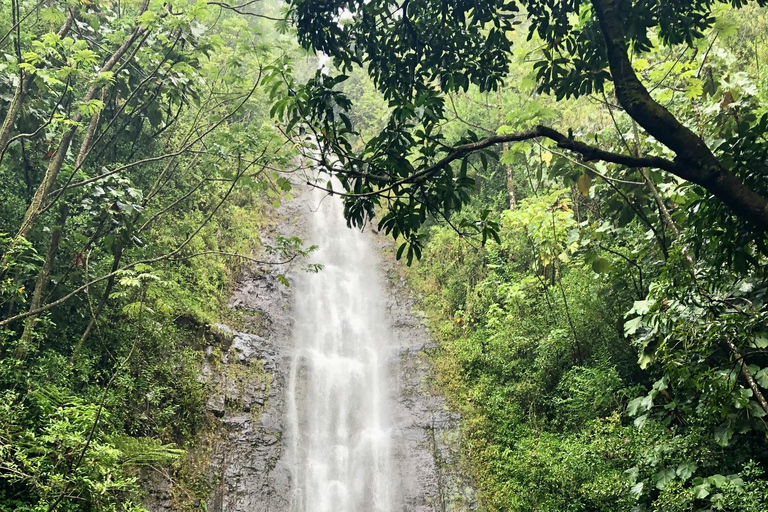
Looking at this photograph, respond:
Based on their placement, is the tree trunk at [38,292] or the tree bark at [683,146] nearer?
the tree bark at [683,146]

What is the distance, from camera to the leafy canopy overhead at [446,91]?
118 inches

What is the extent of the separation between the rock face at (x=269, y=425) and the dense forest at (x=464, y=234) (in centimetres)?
39

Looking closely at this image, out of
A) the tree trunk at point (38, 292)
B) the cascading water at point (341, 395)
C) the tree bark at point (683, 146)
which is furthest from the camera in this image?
the cascading water at point (341, 395)

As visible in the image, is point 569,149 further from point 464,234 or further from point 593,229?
point 593,229

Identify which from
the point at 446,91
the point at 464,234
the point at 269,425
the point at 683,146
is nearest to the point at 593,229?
the point at 446,91

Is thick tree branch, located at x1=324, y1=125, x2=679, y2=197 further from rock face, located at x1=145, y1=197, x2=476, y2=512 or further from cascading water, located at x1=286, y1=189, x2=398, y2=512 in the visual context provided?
cascading water, located at x1=286, y1=189, x2=398, y2=512

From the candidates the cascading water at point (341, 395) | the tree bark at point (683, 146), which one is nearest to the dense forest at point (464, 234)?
the tree bark at point (683, 146)

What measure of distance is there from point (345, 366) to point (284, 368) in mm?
1662

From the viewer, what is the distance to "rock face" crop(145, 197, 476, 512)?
8.97 metres

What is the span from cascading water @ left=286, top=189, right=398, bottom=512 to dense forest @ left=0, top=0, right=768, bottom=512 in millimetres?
1773

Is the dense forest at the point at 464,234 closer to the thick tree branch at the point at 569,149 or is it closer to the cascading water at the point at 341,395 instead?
the thick tree branch at the point at 569,149

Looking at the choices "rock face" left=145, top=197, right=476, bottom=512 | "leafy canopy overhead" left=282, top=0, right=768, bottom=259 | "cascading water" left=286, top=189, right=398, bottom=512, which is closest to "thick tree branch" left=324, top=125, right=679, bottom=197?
"leafy canopy overhead" left=282, top=0, right=768, bottom=259

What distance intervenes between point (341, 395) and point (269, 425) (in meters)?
2.08

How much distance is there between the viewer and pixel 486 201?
1584cm
